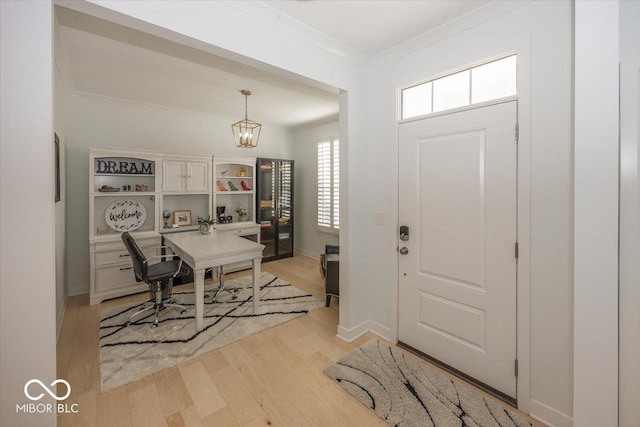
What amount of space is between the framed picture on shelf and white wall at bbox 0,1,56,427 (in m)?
3.32

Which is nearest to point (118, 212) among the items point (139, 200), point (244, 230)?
point (139, 200)

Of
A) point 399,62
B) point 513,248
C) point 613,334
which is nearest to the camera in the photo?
point 613,334

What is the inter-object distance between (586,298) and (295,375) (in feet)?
6.39

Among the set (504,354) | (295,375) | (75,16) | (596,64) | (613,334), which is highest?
(75,16)

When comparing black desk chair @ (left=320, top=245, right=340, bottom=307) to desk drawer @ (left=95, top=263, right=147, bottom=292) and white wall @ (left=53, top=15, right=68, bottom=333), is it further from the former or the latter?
white wall @ (left=53, top=15, right=68, bottom=333)

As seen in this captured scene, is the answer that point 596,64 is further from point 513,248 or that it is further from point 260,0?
point 260,0

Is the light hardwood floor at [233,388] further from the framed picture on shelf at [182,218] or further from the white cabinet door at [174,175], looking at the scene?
the white cabinet door at [174,175]

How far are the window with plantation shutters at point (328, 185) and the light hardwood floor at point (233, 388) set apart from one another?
262 centimetres

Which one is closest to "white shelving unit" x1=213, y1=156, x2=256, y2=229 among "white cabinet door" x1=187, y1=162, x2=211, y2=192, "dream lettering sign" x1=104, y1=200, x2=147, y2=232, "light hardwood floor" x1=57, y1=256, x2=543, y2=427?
"white cabinet door" x1=187, y1=162, x2=211, y2=192

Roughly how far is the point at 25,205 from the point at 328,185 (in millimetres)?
4295

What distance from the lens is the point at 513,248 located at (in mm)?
1814

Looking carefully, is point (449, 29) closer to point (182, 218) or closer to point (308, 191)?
point (308, 191)

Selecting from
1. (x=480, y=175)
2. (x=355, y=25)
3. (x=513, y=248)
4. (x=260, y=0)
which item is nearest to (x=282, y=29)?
(x=260, y=0)

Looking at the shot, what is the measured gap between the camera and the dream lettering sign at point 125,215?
153 inches
